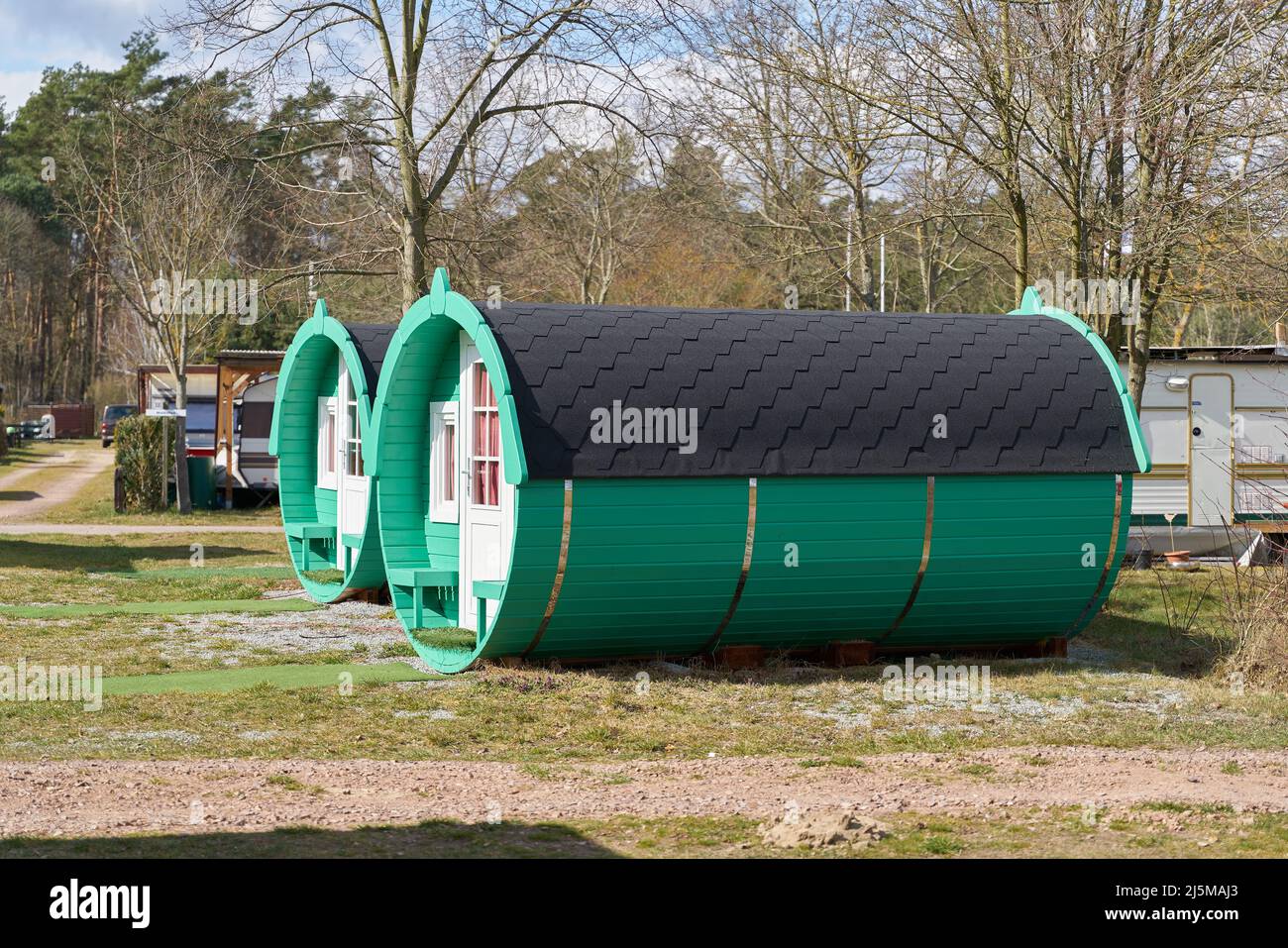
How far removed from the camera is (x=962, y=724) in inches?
411

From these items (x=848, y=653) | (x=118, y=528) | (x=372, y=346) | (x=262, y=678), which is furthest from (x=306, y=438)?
(x=848, y=653)

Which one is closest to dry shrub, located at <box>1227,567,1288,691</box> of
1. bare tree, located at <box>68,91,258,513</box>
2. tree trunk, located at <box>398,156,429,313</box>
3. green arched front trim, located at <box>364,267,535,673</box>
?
green arched front trim, located at <box>364,267,535,673</box>

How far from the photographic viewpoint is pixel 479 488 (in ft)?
41.1

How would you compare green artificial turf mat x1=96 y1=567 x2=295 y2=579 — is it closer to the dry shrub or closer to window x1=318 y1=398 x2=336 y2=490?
window x1=318 y1=398 x2=336 y2=490

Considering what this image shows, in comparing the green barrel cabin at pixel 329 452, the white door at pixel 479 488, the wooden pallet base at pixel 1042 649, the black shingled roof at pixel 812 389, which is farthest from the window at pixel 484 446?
the wooden pallet base at pixel 1042 649

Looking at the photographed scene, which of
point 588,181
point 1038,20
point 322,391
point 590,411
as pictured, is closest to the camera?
point 590,411

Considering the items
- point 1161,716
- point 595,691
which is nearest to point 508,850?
point 595,691

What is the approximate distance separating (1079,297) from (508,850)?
11678mm

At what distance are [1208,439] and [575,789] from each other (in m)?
16.2

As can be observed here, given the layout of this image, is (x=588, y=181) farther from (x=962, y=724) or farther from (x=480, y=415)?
(x=962, y=724)

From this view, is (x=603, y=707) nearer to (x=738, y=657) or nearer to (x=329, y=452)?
(x=738, y=657)

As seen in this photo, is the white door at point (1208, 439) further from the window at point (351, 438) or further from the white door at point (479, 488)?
the white door at point (479, 488)
